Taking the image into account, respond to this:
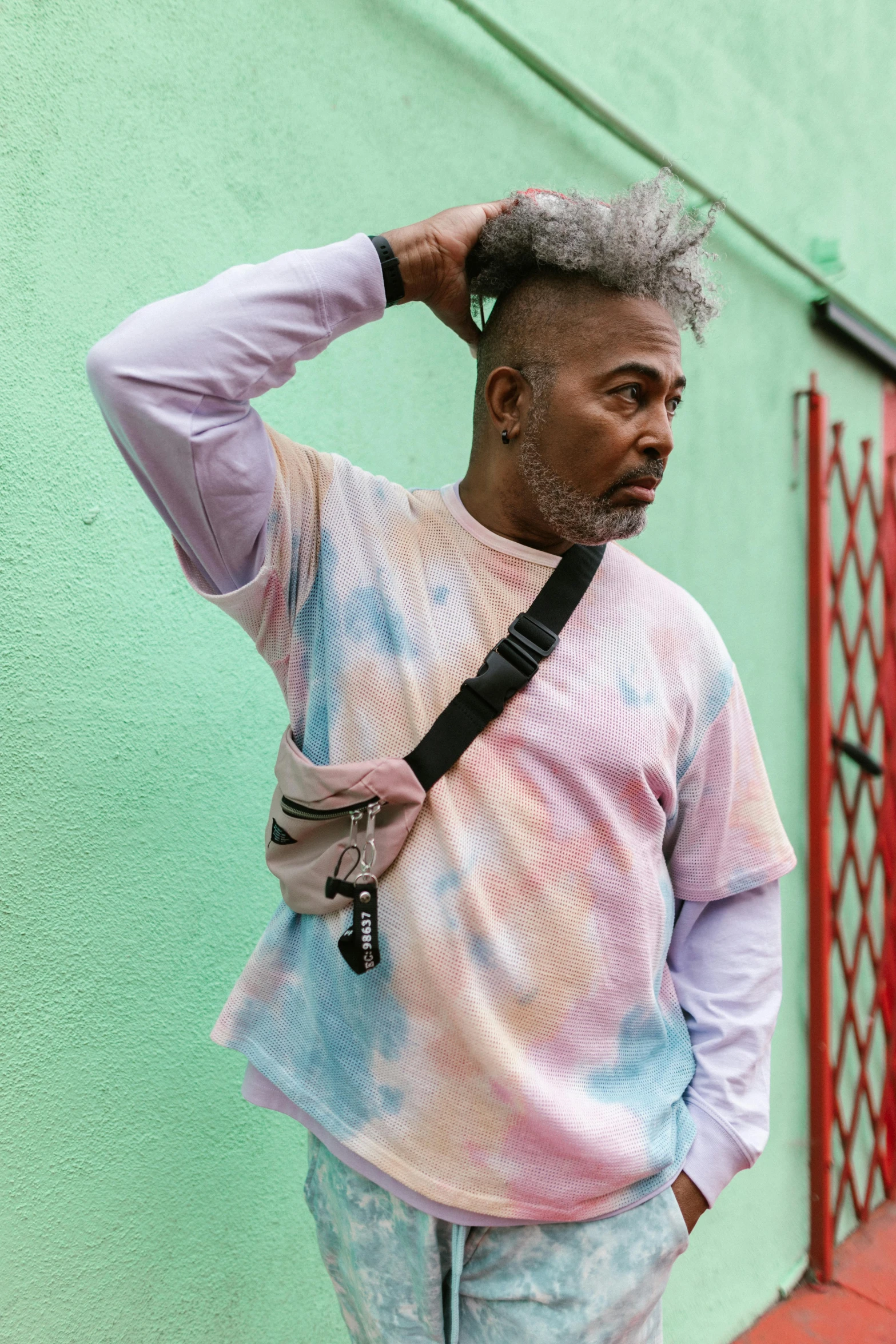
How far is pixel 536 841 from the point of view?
1145mm

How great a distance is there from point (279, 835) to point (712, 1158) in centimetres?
70

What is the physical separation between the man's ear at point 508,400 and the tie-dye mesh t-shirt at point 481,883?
122 mm

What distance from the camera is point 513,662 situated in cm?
118

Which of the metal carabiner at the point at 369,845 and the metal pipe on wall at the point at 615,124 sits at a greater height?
the metal pipe on wall at the point at 615,124

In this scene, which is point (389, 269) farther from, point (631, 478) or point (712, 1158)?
point (712, 1158)

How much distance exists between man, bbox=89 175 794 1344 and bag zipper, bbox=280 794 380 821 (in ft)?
0.23

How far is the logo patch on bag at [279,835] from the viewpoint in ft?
3.96

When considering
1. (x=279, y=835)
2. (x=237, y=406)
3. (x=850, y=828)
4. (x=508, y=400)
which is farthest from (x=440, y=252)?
(x=850, y=828)

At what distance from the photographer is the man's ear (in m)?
1.28

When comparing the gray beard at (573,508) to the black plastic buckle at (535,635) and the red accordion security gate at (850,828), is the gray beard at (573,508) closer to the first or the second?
the black plastic buckle at (535,635)

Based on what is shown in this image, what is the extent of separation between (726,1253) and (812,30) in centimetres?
356

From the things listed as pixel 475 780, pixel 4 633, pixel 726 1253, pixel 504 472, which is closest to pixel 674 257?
pixel 504 472

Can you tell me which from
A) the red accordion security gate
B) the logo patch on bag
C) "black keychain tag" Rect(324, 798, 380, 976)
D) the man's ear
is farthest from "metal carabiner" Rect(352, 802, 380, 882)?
the red accordion security gate

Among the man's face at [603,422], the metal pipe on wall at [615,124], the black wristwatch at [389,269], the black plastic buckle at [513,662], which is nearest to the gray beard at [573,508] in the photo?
the man's face at [603,422]
